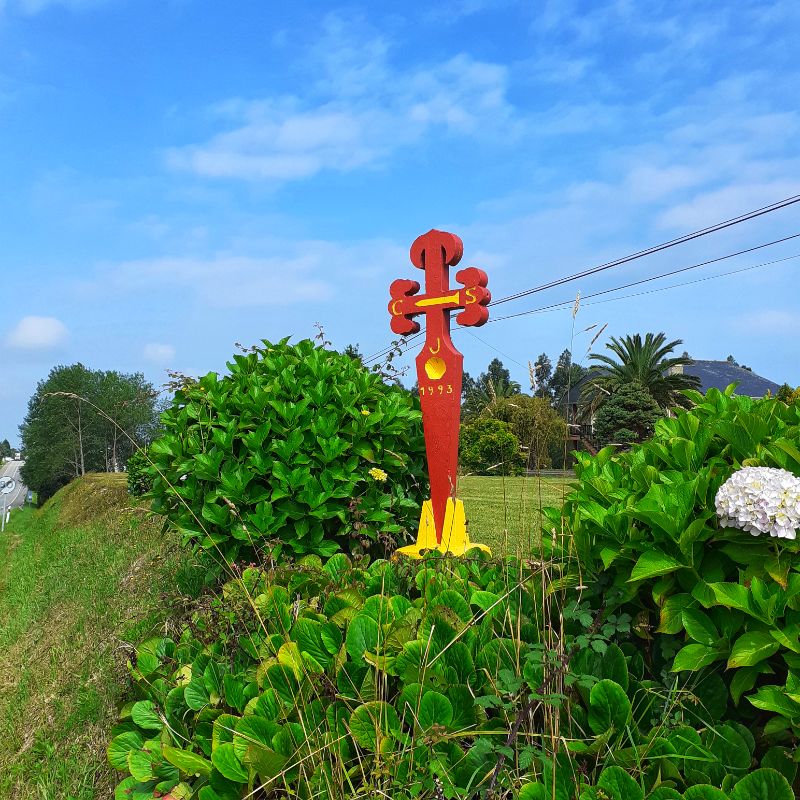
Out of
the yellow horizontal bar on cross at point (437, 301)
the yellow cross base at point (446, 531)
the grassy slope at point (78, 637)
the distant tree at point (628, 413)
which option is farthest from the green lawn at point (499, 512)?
the distant tree at point (628, 413)

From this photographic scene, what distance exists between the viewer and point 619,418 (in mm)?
26344

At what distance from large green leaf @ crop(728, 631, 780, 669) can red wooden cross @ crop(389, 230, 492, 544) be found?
9.19 ft

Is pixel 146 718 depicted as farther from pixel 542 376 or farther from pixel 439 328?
pixel 439 328

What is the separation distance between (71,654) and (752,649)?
4.68m

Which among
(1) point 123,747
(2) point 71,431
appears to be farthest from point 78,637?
(2) point 71,431

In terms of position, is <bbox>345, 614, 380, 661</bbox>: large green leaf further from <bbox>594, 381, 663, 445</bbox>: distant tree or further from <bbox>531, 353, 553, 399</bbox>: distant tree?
<bbox>594, 381, 663, 445</bbox>: distant tree

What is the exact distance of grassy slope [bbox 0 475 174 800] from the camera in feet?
10.5

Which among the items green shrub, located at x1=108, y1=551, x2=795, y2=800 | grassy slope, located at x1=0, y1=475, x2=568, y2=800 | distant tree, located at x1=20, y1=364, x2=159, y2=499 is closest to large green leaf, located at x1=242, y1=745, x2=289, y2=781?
green shrub, located at x1=108, y1=551, x2=795, y2=800

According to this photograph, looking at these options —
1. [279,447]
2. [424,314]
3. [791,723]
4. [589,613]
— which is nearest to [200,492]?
[279,447]

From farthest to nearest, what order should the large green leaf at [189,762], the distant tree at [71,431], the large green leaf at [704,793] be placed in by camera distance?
the distant tree at [71,431] < the large green leaf at [189,762] < the large green leaf at [704,793]

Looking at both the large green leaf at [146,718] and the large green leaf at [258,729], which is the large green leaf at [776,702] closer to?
the large green leaf at [258,729]

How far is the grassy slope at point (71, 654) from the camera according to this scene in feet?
10.5

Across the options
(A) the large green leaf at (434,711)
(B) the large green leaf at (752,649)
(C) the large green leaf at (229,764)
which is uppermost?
(B) the large green leaf at (752,649)

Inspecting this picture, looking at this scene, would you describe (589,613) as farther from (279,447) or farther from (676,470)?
(279,447)
